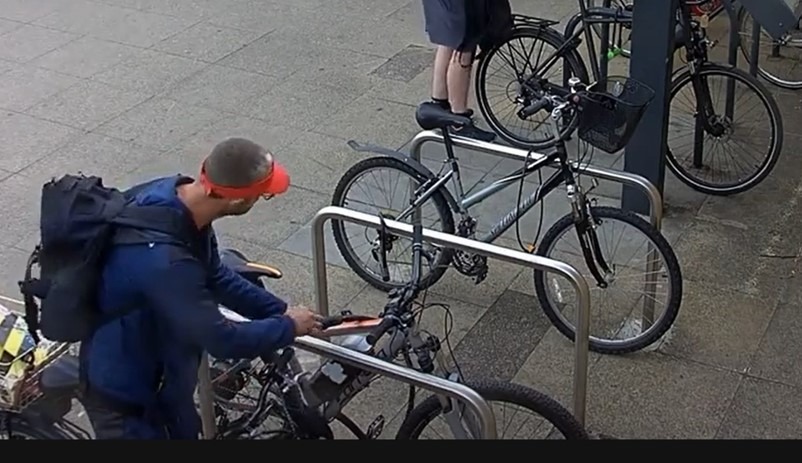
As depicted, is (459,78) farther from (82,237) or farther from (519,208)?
(82,237)

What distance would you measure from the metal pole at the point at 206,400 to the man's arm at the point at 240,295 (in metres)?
0.22

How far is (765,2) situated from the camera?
19.0 feet

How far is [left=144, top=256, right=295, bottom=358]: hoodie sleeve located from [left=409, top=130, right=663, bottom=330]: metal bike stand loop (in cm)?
182

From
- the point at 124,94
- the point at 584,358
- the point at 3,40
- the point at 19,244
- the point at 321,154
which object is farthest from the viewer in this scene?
the point at 3,40

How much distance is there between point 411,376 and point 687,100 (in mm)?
3994

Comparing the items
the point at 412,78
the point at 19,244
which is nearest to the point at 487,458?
the point at 19,244

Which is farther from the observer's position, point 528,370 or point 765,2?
point 765,2

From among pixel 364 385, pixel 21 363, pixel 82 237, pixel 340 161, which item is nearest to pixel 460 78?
pixel 340 161

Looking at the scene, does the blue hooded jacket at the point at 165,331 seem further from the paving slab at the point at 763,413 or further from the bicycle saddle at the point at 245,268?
the paving slab at the point at 763,413

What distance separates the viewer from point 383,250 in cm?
449

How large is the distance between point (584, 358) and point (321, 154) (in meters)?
3.08

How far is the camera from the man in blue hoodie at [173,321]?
300cm

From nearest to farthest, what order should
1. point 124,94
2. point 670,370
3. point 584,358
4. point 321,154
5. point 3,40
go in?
point 584,358 → point 670,370 → point 321,154 → point 124,94 → point 3,40

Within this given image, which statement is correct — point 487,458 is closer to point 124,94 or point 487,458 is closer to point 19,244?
point 19,244
